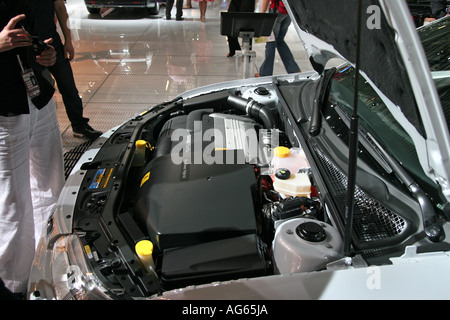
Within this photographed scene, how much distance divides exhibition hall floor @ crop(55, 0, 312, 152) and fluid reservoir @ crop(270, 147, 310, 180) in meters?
2.15

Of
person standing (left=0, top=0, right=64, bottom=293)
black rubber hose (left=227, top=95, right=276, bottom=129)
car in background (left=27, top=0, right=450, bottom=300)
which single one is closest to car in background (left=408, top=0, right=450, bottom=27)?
car in background (left=27, top=0, right=450, bottom=300)

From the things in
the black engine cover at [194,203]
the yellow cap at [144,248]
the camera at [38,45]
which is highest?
the camera at [38,45]

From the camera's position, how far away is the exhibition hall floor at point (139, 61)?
4.57 metres

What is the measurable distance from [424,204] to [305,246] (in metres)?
0.43

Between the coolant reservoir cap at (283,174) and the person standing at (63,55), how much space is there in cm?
233

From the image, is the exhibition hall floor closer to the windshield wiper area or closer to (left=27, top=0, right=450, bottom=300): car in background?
(left=27, top=0, right=450, bottom=300): car in background

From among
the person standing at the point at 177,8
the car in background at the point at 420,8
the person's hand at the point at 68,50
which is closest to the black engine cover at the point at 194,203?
the person's hand at the point at 68,50

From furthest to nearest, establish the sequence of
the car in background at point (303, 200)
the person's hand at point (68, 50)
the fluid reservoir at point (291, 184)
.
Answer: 1. the person's hand at point (68, 50)
2. the fluid reservoir at point (291, 184)
3. the car in background at point (303, 200)

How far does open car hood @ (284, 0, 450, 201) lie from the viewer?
36.4 inches

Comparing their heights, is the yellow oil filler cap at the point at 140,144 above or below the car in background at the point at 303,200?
below

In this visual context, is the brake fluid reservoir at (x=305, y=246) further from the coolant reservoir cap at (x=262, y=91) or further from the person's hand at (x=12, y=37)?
the person's hand at (x=12, y=37)

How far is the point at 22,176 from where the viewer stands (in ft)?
6.70
